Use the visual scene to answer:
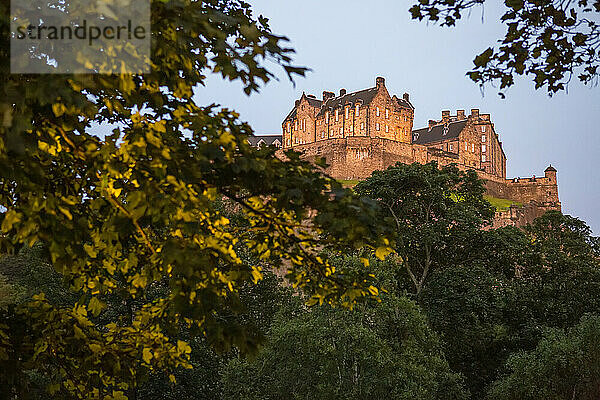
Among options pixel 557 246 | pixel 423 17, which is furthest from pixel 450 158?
pixel 423 17

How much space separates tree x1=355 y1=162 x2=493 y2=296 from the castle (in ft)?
169

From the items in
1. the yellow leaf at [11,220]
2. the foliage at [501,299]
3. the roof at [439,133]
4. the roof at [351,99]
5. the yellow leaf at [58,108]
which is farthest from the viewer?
the roof at [439,133]

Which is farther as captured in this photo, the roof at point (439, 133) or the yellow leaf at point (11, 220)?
the roof at point (439, 133)

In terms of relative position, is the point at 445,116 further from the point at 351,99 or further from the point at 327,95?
the point at 351,99

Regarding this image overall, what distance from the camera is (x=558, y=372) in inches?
869

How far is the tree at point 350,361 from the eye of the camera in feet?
63.8

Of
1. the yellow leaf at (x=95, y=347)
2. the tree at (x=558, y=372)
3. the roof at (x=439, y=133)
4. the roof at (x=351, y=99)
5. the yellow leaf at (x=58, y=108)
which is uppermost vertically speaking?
the roof at (x=351, y=99)

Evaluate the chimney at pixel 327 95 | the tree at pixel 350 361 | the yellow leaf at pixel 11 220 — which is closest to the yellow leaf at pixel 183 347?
the yellow leaf at pixel 11 220

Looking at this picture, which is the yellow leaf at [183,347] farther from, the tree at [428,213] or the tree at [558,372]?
the tree at [428,213]

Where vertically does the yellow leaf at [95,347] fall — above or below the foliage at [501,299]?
above

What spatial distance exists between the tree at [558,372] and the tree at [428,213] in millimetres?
6862

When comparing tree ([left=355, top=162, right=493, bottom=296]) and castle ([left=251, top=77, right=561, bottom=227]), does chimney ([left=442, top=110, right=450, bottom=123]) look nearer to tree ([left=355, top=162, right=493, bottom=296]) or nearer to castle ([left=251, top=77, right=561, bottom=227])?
castle ([left=251, top=77, right=561, bottom=227])

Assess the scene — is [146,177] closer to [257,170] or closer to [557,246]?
[257,170]

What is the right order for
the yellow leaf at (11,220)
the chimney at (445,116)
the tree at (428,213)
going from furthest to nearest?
the chimney at (445,116) → the tree at (428,213) → the yellow leaf at (11,220)
